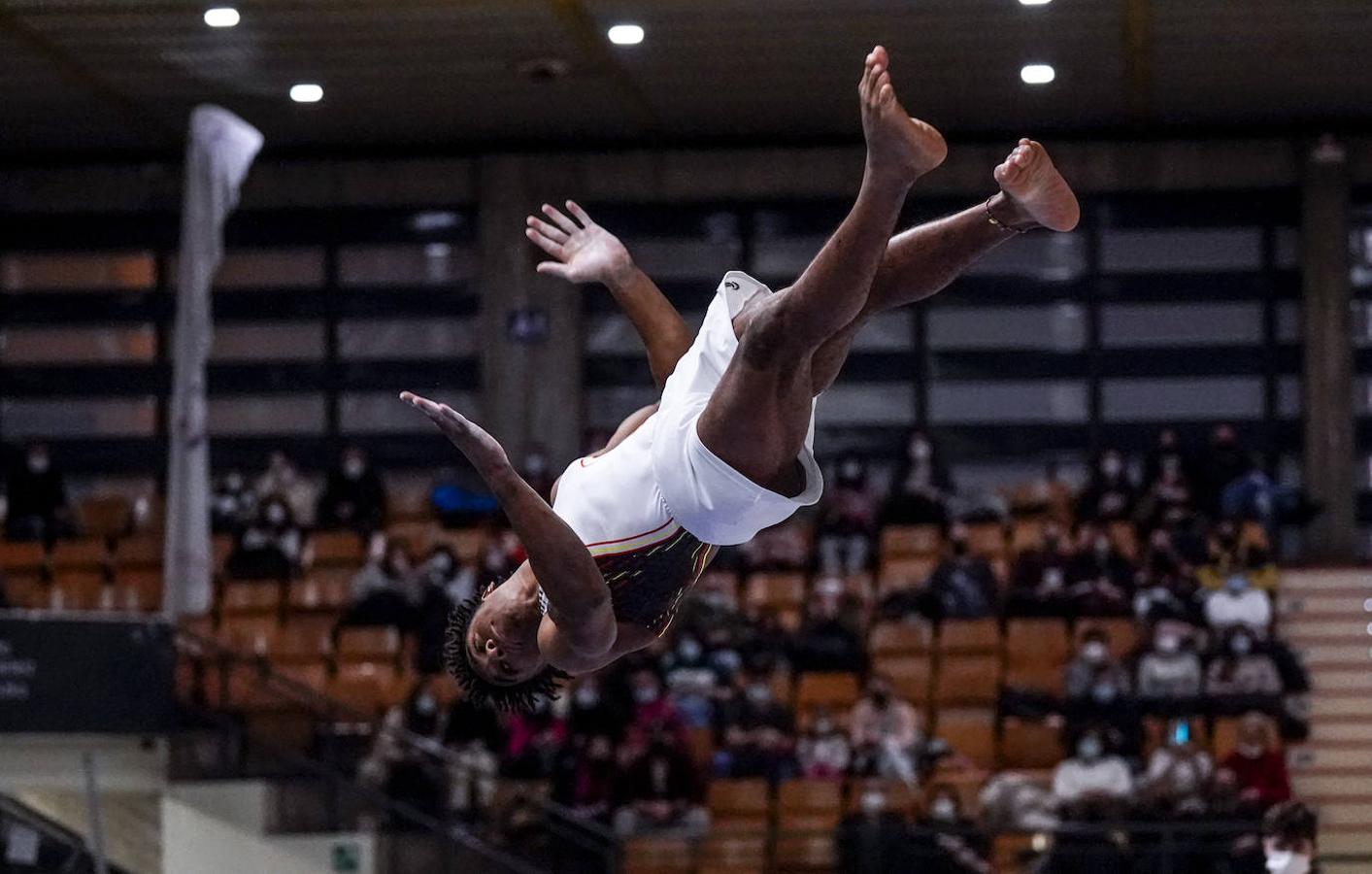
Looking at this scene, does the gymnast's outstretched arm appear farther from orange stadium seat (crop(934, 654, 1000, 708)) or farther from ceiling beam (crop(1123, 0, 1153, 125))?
orange stadium seat (crop(934, 654, 1000, 708))

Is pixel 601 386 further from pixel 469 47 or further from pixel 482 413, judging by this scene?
pixel 469 47

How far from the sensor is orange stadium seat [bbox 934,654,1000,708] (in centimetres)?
1403

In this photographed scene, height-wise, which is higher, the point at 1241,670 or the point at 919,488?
the point at 919,488

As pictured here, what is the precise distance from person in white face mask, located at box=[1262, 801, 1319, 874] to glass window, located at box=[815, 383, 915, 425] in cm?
1099

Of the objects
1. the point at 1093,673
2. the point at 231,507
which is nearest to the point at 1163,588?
the point at 1093,673

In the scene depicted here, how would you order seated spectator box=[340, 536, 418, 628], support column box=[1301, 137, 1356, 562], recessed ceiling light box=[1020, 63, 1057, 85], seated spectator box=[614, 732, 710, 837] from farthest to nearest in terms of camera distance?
support column box=[1301, 137, 1356, 562], recessed ceiling light box=[1020, 63, 1057, 85], seated spectator box=[340, 536, 418, 628], seated spectator box=[614, 732, 710, 837]

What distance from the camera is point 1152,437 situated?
17062 millimetres

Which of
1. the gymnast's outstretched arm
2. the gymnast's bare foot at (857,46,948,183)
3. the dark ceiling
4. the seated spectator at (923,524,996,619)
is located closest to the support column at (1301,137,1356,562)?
the dark ceiling

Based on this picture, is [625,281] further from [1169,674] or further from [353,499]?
[353,499]

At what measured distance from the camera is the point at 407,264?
17797 mm

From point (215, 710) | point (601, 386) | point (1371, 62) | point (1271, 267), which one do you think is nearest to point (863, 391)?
point (601, 386)

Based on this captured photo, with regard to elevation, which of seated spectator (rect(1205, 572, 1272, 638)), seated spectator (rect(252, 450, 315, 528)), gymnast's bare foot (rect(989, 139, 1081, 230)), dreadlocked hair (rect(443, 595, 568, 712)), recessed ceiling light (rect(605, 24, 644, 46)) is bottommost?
dreadlocked hair (rect(443, 595, 568, 712))

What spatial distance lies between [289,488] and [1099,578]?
6421mm

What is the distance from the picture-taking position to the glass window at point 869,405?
57.0ft
